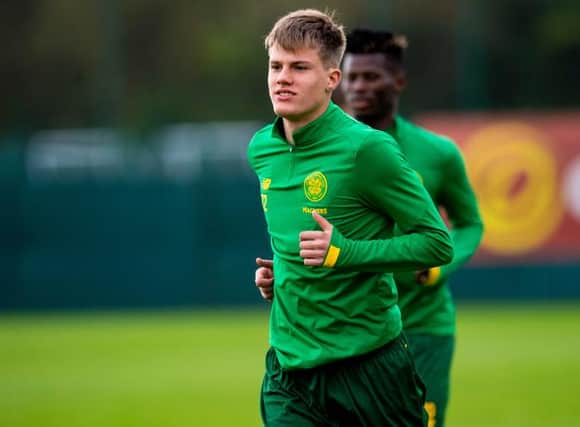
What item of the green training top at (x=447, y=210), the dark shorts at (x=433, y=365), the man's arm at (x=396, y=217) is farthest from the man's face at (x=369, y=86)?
the man's arm at (x=396, y=217)

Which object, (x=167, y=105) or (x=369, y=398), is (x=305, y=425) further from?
(x=167, y=105)

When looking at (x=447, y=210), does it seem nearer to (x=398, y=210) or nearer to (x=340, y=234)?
(x=398, y=210)

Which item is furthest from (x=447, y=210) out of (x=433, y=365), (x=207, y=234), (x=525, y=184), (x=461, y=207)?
(x=207, y=234)

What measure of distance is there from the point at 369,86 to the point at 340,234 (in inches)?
84.2

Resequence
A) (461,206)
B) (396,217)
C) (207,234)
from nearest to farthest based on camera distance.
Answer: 1. (396,217)
2. (461,206)
3. (207,234)

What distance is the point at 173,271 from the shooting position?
18.7m

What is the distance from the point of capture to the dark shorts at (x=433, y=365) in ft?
20.6

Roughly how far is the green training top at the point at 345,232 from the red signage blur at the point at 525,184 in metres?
12.7

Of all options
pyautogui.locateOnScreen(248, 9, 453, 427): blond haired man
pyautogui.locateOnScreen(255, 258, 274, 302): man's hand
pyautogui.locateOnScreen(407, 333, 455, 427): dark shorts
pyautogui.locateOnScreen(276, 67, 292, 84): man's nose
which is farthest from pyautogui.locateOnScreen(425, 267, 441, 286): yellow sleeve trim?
pyautogui.locateOnScreen(276, 67, 292, 84): man's nose

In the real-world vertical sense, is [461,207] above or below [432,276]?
above

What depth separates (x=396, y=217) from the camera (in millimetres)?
4820

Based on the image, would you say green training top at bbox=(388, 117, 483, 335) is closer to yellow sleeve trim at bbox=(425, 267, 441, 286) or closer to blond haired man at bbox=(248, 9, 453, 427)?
yellow sleeve trim at bbox=(425, 267, 441, 286)

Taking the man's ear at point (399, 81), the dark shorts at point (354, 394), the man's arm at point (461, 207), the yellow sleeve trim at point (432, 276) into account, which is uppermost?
the man's ear at point (399, 81)

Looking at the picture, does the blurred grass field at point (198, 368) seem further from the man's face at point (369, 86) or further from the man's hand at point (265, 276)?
the man's hand at point (265, 276)
